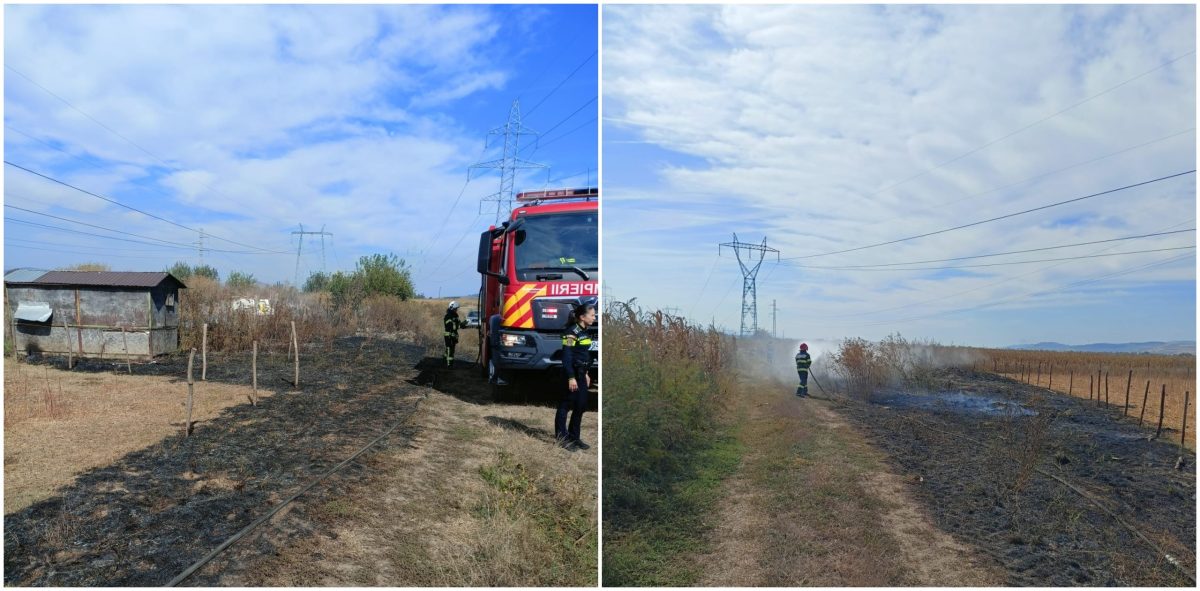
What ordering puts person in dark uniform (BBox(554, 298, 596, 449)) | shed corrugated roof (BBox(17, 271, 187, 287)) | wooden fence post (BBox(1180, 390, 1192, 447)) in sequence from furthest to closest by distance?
shed corrugated roof (BBox(17, 271, 187, 287)), wooden fence post (BBox(1180, 390, 1192, 447)), person in dark uniform (BBox(554, 298, 596, 449))

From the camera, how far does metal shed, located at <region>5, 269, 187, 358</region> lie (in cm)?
1432

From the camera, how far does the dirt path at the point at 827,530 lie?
14.1 ft

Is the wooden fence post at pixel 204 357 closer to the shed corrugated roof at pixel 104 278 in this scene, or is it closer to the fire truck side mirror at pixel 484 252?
the shed corrugated roof at pixel 104 278

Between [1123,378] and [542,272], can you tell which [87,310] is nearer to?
[542,272]

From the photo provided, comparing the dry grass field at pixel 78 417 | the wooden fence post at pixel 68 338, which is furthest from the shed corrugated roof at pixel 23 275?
the dry grass field at pixel 78 417

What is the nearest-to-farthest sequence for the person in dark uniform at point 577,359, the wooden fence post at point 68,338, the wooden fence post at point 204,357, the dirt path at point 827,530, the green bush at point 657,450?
the dirt path at point 827,530
the green bush at point 657,450
the person in dark uniform at point 577,359
the wooden fence post at point 204,357
the wooden fence post at point 68,338

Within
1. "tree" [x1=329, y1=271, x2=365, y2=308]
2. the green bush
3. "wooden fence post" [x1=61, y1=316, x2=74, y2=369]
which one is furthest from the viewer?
"tree" [x1=329, y1=271, x2=365, y2=308]

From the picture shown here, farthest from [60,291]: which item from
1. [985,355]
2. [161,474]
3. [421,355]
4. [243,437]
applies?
[985,355]

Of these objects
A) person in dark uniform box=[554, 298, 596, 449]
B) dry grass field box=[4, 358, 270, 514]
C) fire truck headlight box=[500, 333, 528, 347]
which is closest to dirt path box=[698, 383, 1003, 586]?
person in dark uniform box=[554, 298, 596, 449]

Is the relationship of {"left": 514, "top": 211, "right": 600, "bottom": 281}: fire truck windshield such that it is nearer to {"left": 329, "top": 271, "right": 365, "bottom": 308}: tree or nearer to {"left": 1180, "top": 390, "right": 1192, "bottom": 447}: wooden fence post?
{"left": 1180, "top": 390, "right": 1192, "bottom": 447}: wooden fence post

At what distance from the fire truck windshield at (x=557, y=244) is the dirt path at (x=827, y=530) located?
2857 millimetres

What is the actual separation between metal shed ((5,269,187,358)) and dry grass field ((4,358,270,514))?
1.63 metres

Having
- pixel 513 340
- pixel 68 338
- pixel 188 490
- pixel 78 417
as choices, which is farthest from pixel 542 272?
pixel 68 338

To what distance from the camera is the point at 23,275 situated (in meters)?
14.5
